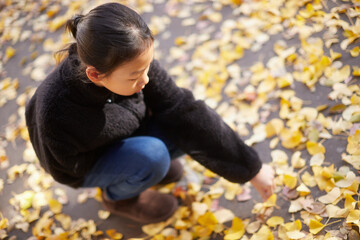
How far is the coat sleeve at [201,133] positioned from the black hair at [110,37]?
1.10ft

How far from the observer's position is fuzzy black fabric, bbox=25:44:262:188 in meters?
1.29

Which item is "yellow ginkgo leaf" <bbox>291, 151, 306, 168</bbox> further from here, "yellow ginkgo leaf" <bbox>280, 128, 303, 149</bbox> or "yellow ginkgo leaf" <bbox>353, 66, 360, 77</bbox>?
"yellow ginkgo leaf" <bbox>353, 66, 360, 77</bbox>

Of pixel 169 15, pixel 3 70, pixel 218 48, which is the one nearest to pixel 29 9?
pixel 3 70

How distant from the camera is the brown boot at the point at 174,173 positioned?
1.85 m

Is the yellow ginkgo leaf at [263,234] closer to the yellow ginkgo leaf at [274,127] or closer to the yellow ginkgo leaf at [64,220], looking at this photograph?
the yellow ginkgo leaf at [274,127]

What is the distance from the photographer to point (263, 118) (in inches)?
76.4

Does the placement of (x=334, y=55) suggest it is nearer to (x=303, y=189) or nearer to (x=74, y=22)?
(x=303, y=189)

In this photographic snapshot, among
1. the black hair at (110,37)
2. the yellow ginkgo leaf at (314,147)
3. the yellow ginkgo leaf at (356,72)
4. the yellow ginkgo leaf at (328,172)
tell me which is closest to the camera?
the black hair at (110,37)

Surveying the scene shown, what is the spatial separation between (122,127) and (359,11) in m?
1.51

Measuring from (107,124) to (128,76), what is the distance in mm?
292

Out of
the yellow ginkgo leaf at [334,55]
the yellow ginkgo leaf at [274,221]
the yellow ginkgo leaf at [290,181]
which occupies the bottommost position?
the yellow ginkgo leaf at [274,221]

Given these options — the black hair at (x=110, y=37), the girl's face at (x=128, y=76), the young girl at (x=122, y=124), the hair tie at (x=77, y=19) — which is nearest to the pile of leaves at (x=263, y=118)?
the young girl at (x=122, y=124)

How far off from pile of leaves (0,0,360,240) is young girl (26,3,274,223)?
0.15 m

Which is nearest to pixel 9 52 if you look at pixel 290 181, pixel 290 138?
pixel 290 138
